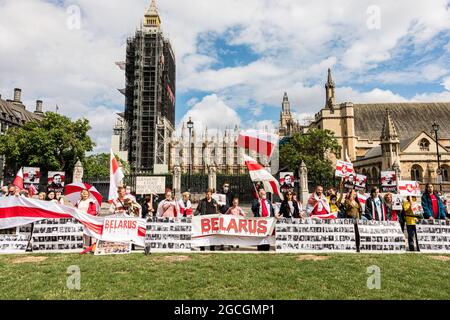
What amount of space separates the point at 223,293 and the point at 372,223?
629cm

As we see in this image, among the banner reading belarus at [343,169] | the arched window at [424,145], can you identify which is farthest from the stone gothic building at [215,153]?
the banner reading belarus at [343,169]

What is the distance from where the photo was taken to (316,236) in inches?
376

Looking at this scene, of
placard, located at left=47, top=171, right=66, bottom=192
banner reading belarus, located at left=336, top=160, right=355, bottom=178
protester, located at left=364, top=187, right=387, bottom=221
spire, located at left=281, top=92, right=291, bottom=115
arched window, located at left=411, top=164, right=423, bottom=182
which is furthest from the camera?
spire, located at left=281, top=92, right=291, bottom=115

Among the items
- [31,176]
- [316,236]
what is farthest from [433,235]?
[31,176]

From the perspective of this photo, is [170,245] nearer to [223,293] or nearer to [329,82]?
[223,293]

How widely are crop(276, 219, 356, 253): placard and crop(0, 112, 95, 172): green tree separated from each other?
39.9 m

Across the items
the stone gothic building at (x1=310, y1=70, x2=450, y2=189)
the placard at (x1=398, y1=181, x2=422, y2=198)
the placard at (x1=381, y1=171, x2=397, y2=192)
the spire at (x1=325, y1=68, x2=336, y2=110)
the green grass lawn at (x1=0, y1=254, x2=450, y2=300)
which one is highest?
the spire at (x1=325, y1=68, x2=336, y2=110)

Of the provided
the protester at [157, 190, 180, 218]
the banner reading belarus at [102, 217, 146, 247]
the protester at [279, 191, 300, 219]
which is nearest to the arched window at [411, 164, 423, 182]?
the protester at [279, 191, 300, 219]

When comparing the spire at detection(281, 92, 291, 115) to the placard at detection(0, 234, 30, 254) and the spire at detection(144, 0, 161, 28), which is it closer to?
the spire at detection(144, 0, 161, 28)

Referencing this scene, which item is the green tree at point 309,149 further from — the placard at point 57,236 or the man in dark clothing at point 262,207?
the placard at point 57,236

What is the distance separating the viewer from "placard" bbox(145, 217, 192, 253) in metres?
9.48

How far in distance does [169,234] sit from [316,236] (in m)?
4.65

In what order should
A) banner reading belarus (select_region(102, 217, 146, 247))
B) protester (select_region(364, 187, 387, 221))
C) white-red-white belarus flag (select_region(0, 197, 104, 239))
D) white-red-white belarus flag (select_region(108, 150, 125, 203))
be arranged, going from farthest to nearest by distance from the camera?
protester (select_region(364, 187, 387, 221))
white-red-white belarus flag (select_region(108, 150, 125, 203))
white-red-white belarus flag (select_region(0, 197, 104, 239))
banner reading belarus (select_region(102, 217, 146, 247))

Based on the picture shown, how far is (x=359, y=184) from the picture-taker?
2078cm
